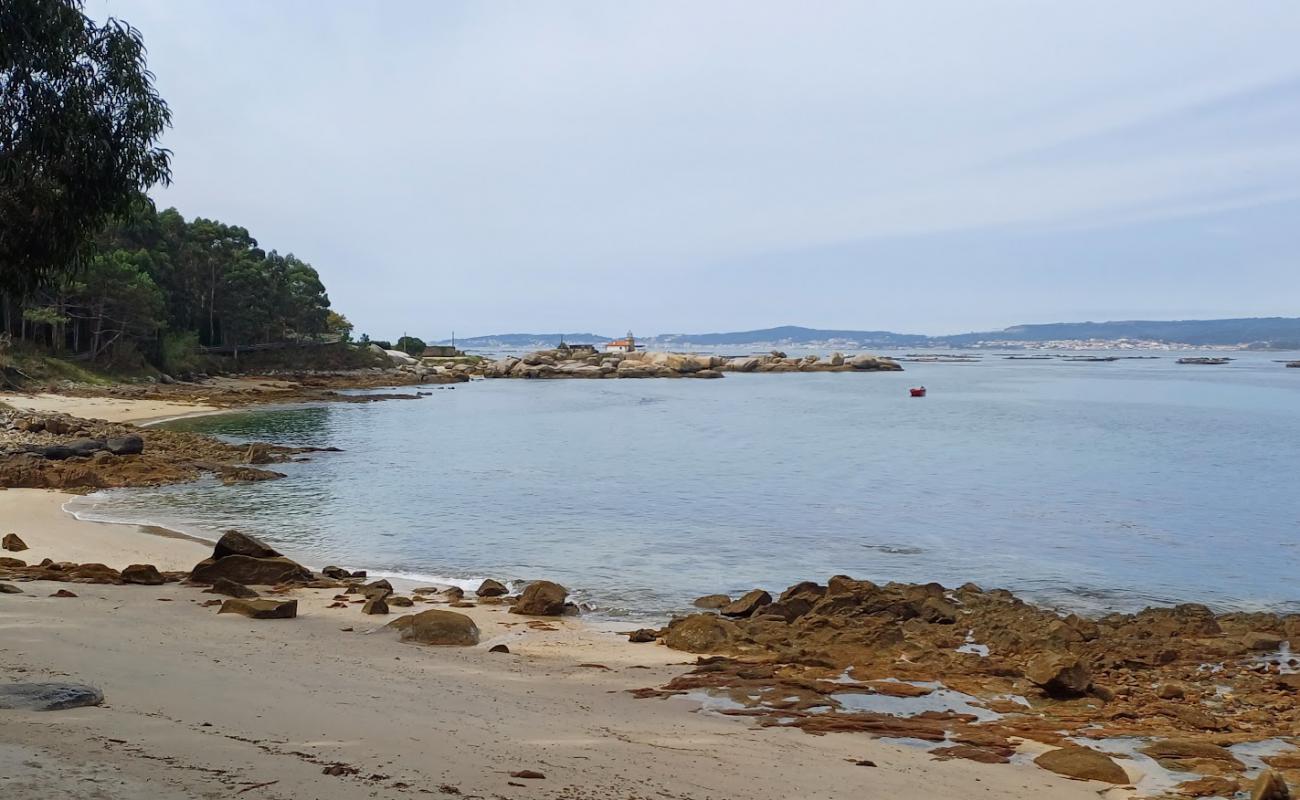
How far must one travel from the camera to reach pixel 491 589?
1536 centimetres

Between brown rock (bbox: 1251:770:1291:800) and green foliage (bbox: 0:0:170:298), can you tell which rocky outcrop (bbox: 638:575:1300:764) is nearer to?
brown rock (bbox: 1251:770:1291:800)

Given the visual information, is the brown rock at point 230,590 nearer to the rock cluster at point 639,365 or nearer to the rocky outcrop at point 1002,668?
the rocky outcrop at point 1002,668

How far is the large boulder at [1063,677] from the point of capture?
10.2 metres

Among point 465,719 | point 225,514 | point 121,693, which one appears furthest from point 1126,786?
point 225,514

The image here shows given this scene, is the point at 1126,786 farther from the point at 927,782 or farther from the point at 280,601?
the point at 280,601

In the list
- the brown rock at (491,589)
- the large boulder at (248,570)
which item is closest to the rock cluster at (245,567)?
the large boulder at (248,570)

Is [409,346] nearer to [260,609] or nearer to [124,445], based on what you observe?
[124,445]

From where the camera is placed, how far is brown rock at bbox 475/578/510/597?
598 inches

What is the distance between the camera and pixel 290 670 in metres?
9.38

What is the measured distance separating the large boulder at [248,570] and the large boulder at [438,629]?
362cm

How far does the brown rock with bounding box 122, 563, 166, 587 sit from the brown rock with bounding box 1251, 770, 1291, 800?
523 inches

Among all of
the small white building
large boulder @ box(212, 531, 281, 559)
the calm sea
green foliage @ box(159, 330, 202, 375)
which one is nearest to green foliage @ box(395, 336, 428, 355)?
the small white building

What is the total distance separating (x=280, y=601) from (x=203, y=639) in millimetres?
2699

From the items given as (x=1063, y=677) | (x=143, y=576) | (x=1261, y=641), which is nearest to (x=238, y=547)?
(x=143, y=576)
